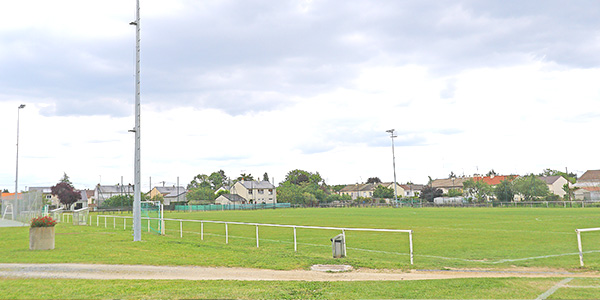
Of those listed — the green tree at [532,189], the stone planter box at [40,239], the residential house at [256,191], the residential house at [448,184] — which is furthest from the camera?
the residential house at [448,184]

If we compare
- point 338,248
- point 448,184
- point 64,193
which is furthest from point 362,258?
point 448,184

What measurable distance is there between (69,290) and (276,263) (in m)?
5.61

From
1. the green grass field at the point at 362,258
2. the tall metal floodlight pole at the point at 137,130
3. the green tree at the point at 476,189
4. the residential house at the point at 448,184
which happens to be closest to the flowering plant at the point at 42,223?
the green grass field at the point at 362,258

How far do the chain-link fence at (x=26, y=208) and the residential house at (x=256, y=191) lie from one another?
86163 millimetres

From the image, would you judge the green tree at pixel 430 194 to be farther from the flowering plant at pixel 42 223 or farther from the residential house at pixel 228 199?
the flowering plant at pixel 42 223

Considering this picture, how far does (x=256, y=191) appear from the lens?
136500 mm

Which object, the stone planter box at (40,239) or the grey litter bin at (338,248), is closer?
the grey litter bin at (338,248)

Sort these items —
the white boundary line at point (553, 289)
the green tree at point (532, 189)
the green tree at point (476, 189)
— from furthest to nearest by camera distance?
1. the green tree at point (476, 189)
2. the green tree at point (532, 189)
3. the white boundary line at point (553, 289)

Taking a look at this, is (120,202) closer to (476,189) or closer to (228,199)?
(228,199)

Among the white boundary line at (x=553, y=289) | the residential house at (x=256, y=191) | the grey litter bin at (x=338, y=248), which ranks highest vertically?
the residential house at (x=256, y=191)

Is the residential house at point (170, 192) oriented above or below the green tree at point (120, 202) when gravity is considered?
above

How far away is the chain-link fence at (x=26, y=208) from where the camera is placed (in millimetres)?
35344

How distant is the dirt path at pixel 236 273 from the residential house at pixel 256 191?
397 ft

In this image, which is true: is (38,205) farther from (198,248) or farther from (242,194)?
(242,194)
